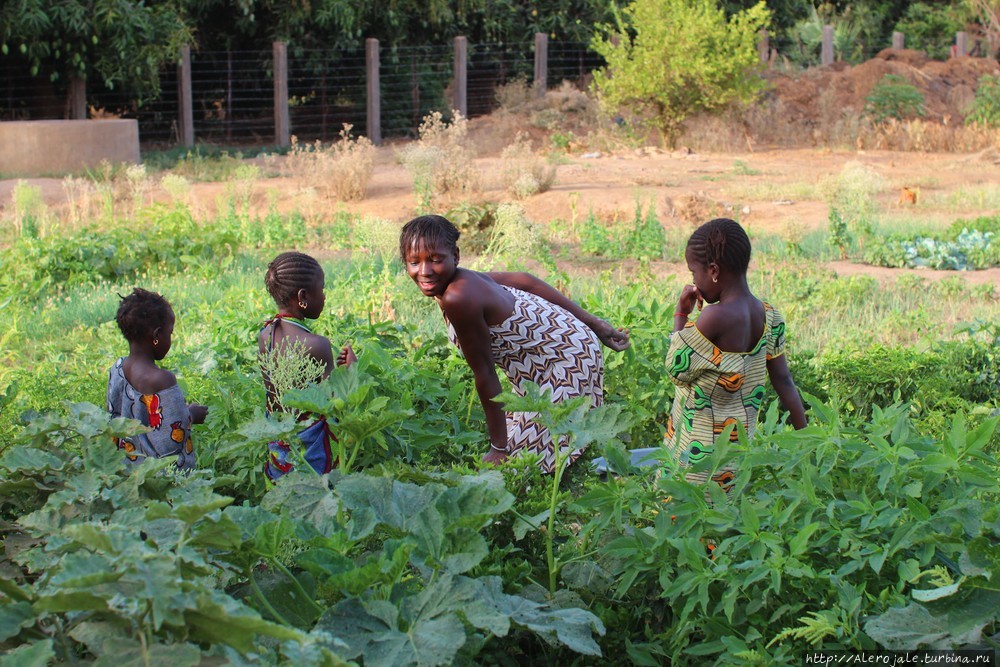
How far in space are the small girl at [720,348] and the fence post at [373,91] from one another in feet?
58.6

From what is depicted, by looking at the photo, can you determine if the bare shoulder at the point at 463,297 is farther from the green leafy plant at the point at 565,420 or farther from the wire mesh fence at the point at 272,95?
the wire mesh fence at the point at 272,95

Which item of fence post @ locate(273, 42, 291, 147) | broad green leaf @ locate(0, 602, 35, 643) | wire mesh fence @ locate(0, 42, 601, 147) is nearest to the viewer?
broad green leaf @ locate(0, 602, 35, 643)

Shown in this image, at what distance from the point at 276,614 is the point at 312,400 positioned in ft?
1.97

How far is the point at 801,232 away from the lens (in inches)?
377

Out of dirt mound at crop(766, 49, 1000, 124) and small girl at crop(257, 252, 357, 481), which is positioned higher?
dirt mound at crop(766, 49, 1000, 124)

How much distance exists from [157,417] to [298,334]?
0.57m

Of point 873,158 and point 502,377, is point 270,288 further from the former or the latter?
point 873,158

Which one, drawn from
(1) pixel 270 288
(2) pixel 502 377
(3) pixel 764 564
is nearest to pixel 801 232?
(2) pixel 502 377

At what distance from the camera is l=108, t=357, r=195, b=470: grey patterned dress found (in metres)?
3.54

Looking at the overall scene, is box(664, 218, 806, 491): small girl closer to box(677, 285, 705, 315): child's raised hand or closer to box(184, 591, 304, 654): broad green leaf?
box(677, 285, 705, 315): child's raised hand

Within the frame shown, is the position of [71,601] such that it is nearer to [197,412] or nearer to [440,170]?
[197,412]

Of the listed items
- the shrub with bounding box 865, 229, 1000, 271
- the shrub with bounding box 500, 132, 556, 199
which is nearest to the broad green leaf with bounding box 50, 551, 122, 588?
the shrub with bounding box 865, 229, 1000, 271

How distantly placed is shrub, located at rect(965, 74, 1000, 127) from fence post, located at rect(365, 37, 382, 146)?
39.2 ft

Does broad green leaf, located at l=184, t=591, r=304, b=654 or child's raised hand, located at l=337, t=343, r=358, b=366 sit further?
child's raised hand, located at l=337, t=343, r=358, b=366
